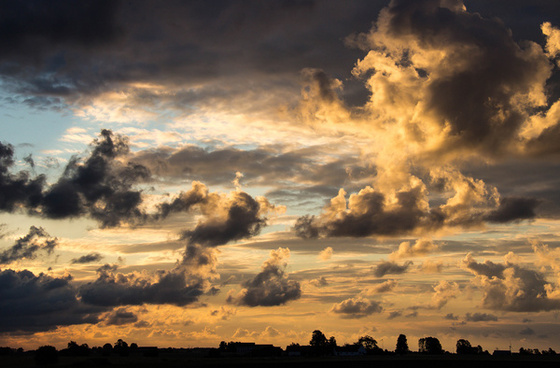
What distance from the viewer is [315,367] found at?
193 metres

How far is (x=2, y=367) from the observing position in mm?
179375

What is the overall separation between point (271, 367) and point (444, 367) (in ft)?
214

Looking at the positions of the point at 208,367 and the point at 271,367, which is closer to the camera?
the point at 208,367

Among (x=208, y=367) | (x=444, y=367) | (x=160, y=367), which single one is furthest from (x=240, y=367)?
(x=444, y=367)

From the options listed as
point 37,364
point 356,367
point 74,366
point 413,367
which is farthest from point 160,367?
point 413,367

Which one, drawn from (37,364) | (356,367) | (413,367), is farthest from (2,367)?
(413,367)

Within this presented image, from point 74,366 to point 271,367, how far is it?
2709 inches

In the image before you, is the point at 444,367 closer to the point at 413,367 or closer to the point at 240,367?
the point at 413,367

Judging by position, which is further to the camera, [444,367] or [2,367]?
[444,367]

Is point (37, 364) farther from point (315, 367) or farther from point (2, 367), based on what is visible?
point (315, 367)

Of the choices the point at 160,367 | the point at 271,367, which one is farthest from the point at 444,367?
the point at 160,367

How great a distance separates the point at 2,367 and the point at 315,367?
10876cm

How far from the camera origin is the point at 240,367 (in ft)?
591

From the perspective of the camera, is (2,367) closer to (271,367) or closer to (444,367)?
(271,367)
